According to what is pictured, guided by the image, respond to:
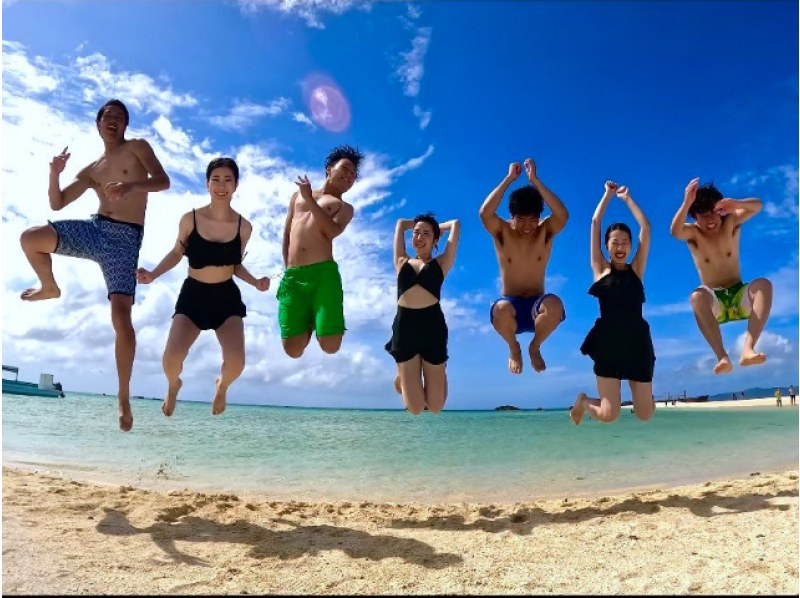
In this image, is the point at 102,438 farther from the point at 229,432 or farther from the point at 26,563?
the point at 26,563

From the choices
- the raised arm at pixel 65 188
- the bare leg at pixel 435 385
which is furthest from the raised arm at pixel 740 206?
the raised arm at pixel 65 188

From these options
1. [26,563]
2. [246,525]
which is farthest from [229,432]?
[26,563]

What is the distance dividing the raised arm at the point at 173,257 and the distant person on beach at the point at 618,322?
186 inches

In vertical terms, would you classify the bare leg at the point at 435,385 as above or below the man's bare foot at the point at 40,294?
below

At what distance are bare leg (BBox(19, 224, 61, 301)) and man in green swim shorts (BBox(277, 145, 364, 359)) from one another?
2480mm

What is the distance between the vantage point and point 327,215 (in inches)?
264

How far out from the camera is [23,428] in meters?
19.9

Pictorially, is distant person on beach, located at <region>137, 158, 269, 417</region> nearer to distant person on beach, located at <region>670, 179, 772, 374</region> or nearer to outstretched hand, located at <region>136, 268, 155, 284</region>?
outstretched hand, located at <region>136, 268, 155, 284</region>

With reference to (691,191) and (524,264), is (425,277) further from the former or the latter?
→ (691,191)

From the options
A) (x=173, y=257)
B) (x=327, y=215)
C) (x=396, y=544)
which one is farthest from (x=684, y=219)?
(x=173, y=257)

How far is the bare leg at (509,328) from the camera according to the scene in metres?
7.08

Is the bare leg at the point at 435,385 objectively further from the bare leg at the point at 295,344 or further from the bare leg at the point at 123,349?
the bare leg at the point at 123,349

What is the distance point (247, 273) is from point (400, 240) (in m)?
1.87

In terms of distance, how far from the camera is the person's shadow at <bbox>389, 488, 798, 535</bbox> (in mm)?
8430
